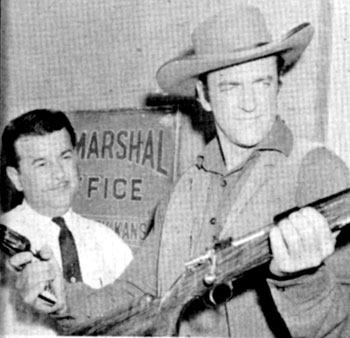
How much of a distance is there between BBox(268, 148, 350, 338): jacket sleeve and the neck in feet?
0.29

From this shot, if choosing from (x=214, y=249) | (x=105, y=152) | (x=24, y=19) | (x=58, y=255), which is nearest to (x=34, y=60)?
(x=24, y=19)

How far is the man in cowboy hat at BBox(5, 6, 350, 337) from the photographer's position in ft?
4.06

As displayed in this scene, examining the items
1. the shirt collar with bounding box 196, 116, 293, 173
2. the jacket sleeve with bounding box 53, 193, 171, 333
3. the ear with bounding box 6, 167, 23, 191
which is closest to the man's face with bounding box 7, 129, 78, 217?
the ear with bounding box 6, 167, 23, 191

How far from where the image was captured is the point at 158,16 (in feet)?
4.42

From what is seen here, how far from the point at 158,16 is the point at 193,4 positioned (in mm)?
62

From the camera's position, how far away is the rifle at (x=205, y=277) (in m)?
1.18

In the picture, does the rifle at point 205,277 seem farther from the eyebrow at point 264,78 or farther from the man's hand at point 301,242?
the eyebrow at point 264,78

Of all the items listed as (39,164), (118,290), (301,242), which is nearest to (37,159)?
(39,164)

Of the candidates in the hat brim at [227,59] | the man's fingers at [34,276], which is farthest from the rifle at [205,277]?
the hat brim at [227,59]

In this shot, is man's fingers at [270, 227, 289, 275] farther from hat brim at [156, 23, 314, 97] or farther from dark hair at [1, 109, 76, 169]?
dark hair at [1, 109, 76, 169]

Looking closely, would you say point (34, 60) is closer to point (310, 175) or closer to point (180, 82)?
point (180, 82)

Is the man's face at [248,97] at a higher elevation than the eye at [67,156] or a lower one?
higher

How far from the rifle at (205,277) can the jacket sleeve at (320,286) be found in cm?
4

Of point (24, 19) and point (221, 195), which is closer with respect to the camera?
point (221, 195)
